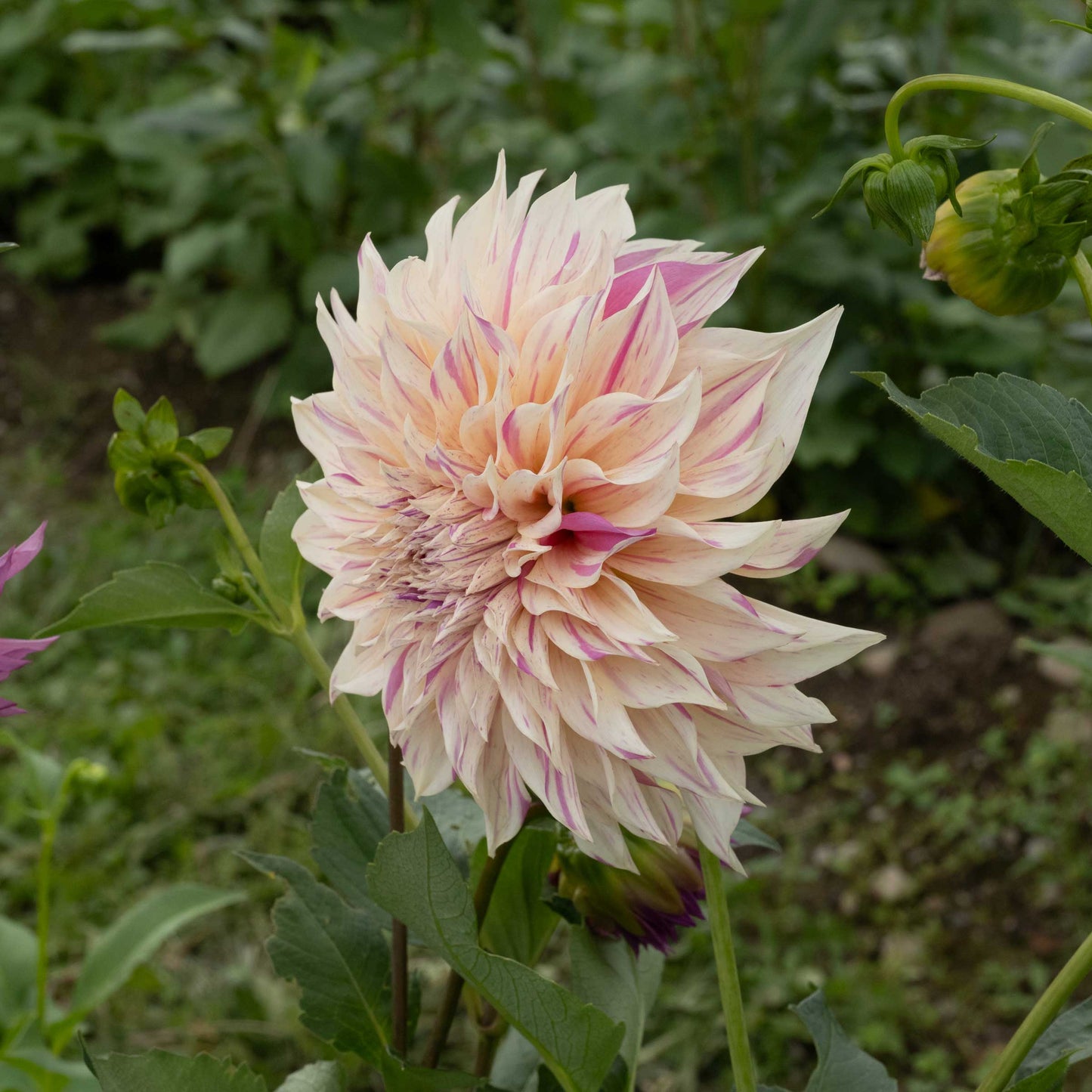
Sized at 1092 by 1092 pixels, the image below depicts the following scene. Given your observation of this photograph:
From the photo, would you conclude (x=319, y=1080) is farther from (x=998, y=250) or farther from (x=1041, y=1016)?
(x=998, y=250)

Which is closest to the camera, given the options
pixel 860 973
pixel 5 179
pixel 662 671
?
pixel 662 671

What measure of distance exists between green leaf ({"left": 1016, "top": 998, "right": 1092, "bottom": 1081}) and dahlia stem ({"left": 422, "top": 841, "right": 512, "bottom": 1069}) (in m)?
0.23

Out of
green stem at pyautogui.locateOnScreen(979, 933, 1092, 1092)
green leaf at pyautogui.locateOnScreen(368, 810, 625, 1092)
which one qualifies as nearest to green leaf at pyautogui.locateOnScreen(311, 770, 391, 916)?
green leaf at pyautogui.locateOnScreen(368, 810, 625, 1092)

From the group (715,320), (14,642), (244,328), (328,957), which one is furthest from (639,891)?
(244,328)

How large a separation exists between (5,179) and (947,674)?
89.7 inches

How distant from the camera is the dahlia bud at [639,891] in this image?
1.66 feet

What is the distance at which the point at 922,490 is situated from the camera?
199 cm

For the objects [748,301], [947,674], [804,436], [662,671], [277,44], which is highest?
[662,671]

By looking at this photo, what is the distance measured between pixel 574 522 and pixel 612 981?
0.20 metres

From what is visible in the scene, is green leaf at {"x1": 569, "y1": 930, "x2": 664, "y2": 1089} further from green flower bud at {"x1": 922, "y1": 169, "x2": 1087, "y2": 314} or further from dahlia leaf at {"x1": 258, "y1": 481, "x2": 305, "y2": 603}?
green flower bud at {"x1": 922, "y1": 169, "x2": 1087, "y2": 314}

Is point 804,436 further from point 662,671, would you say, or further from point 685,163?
point 662,671

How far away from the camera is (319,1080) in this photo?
514 mm

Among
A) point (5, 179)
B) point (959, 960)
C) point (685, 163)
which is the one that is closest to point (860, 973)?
point (959, 960)

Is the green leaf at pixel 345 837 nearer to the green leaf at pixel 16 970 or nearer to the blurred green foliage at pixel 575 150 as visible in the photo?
the green leaf at pixel 16 970
